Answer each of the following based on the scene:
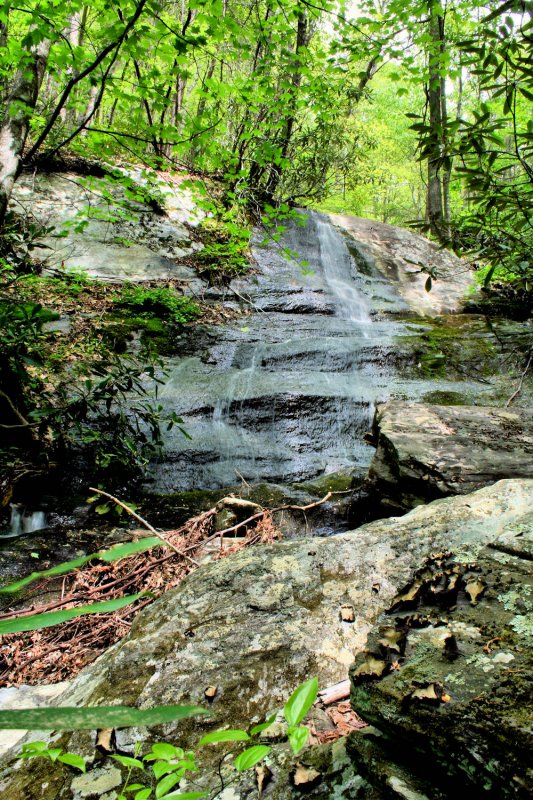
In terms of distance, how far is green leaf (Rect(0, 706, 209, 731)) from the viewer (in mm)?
322

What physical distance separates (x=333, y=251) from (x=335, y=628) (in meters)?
11.6

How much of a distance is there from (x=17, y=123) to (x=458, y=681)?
472cm

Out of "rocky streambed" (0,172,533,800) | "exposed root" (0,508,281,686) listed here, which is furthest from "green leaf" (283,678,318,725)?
"exposed root" (0,508,281,686)

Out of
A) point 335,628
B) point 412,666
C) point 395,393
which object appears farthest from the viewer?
point 395,393

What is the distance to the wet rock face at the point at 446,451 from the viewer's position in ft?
11.8

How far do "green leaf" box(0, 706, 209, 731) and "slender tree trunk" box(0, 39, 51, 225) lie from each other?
4.13 metres

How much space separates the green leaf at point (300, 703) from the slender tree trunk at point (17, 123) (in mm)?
4041

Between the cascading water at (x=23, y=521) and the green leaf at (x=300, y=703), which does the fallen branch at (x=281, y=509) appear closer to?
the cascading water at (x=23, y=521)

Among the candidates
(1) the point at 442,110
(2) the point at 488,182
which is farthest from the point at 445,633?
(1) the point at 442,110

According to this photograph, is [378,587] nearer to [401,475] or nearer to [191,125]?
[401,475]

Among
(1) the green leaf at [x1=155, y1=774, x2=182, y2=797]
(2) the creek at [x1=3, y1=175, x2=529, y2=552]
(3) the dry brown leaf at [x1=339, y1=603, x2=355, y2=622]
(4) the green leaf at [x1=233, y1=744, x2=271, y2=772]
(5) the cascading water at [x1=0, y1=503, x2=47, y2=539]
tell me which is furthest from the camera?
(2) the creek at [x1=3, y1=175, x2=529, y2=552]

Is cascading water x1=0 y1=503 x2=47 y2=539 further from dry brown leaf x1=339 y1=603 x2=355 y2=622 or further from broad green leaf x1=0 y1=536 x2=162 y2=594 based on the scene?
broad green leaf x1=0 y1=536 x2=162 y2=594

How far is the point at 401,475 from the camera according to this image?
150 inches

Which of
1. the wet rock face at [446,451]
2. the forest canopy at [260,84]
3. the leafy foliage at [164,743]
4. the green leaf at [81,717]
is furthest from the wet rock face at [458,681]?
the wet rock face at [446,451]
